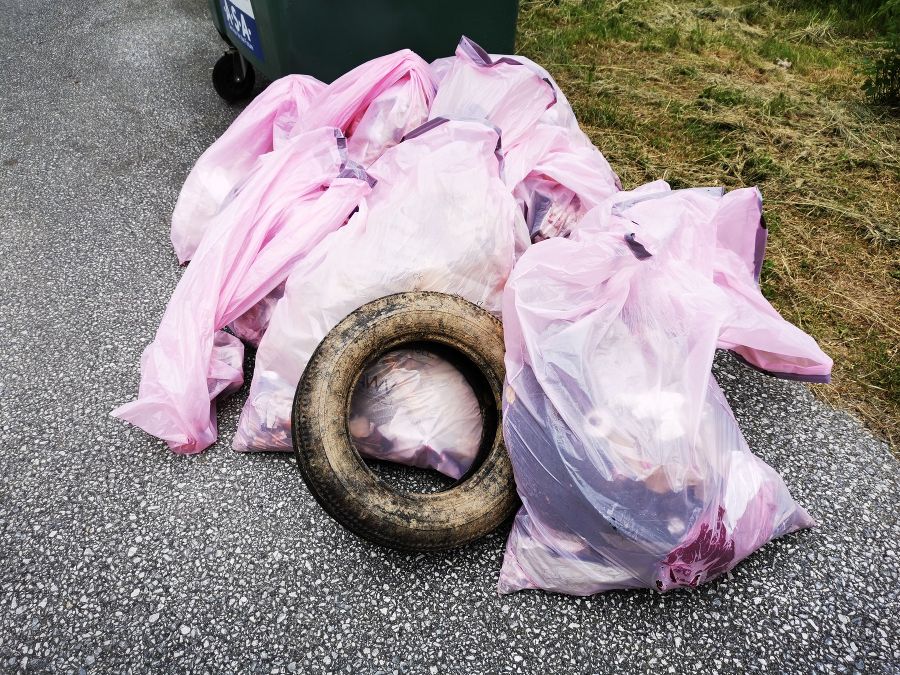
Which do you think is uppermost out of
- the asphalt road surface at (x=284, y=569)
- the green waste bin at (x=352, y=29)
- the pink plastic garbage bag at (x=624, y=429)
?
the green waste bin at (x=352, y=29)

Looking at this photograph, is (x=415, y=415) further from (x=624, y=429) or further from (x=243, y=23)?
(x=243, y=23)

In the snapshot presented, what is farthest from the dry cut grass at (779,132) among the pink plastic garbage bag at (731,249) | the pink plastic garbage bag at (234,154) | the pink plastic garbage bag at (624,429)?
the pink plastic garbage bag at (234,154)

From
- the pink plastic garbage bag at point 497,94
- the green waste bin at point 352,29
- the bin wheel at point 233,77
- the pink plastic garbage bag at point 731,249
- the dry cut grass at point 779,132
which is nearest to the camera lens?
the pink plastic garbage bag at point 731,249

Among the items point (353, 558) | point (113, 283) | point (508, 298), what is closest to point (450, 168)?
point (508, 298)

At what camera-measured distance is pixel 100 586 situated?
1620 mm

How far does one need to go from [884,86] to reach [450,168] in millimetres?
3159

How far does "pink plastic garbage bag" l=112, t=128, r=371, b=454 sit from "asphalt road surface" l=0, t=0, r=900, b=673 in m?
0.14

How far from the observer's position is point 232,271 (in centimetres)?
204

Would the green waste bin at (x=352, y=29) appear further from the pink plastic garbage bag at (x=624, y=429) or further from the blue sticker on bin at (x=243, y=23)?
the pink plastic garbage bag at (x=624, y=429)

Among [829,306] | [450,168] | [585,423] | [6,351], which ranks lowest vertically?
[6,351]

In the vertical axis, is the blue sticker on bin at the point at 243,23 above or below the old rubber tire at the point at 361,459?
above

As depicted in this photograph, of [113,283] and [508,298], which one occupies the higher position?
[508,298]

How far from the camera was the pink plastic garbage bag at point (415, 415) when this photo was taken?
6.01ft

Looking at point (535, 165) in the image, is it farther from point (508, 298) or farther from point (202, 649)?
point (202, 649)
